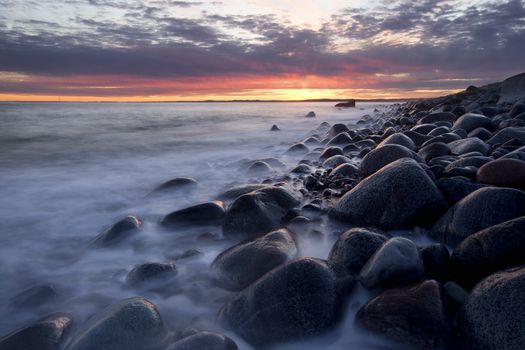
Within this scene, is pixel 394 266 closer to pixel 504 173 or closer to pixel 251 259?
pixel 251 259

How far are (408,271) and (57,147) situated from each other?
10.9 meters

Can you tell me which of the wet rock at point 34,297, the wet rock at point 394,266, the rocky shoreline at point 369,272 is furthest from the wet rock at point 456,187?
the wet rock at point 34,297

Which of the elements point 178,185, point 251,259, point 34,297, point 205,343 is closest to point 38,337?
point 34,297

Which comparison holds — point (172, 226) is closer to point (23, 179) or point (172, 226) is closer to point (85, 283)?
point (85, 283)

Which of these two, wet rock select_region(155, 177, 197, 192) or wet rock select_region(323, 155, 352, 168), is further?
wet rock select_region(323, 155, 352, 168)

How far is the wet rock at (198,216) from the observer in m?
3.67

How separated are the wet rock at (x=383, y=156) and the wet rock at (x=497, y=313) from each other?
2504 mm

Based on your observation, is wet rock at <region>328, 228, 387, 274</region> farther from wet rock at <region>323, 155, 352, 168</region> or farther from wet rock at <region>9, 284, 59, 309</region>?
wet rock at <region>323, 155, 352, 168</region>

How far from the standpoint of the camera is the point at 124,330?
1.93 meters

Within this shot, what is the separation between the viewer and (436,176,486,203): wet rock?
2.92 metres

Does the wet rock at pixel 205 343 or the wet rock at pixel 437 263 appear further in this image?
the wet rock at pixel 437 263

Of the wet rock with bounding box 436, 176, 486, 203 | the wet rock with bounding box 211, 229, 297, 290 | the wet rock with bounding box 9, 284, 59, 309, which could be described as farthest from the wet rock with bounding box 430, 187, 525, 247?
the wet rock with bounding box 9, 284, 59, 309

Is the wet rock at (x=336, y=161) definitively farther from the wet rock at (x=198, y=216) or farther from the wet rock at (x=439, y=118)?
the wet rock at (x=439, y=118)

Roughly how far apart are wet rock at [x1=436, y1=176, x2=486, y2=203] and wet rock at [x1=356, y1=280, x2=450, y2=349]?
1.35 meters
